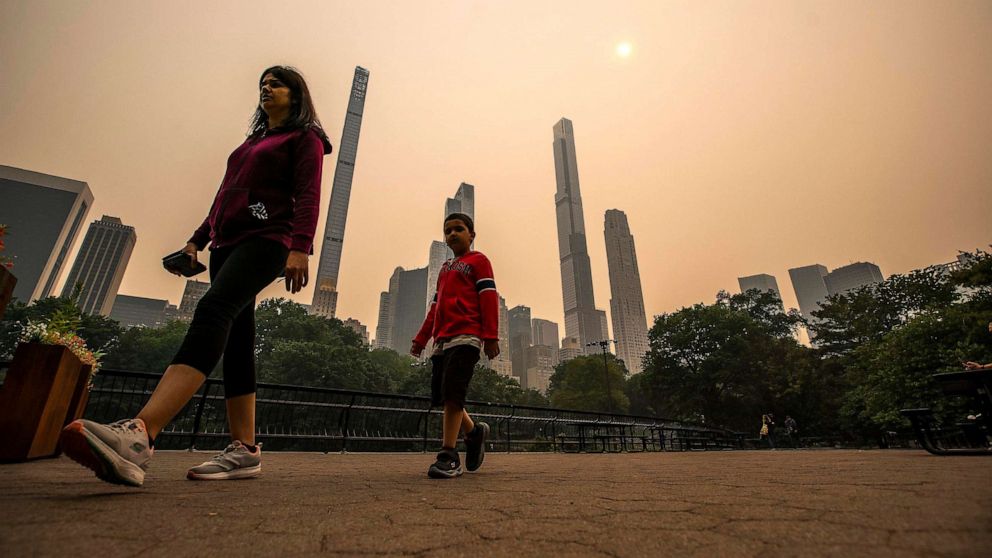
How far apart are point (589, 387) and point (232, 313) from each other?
52030 mm

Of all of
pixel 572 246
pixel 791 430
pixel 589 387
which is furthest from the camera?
pixel 572 246

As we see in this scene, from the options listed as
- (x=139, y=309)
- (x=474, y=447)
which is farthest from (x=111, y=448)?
(x=139, y=309)

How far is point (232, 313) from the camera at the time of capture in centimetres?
221

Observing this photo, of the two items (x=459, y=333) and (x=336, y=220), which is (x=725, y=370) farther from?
(x=336, y=220)

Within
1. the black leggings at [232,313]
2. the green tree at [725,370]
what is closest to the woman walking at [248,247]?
the black leggings at [232,313]

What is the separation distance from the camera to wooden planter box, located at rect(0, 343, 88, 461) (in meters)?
3.17

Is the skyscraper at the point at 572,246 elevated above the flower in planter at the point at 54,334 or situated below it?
above

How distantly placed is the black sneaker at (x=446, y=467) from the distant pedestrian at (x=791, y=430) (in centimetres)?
2794

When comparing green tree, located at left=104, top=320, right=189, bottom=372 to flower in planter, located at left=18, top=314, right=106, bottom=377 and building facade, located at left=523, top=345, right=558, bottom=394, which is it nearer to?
flower in planter, located at left=18, top=314, right=106, bottom=377

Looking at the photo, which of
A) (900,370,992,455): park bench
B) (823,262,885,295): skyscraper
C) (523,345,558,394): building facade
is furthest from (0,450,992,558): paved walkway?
(823,262,885,295): skyscraper

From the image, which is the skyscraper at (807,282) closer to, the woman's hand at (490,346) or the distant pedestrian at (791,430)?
the distant pedestrian at (791,430)

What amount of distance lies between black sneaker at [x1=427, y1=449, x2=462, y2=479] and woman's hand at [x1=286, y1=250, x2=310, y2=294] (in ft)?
5.33

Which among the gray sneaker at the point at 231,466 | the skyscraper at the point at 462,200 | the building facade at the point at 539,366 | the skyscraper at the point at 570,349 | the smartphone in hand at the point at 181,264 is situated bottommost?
the gray sneaker at the point at 231,466

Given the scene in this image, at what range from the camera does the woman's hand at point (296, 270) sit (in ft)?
7.72
